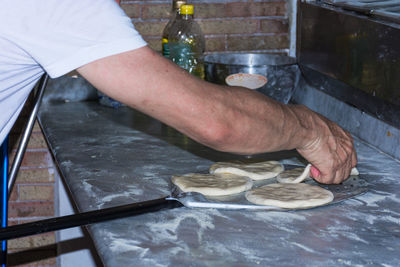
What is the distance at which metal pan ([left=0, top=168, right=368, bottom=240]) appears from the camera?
99 centimetres

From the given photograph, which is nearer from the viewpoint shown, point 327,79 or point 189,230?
point 189,230

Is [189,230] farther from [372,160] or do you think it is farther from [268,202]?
[372,160]

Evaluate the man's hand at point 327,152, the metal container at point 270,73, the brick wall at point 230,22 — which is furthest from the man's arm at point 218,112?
the brick wall at point 230,22

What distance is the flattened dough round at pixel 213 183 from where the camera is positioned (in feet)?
4.05

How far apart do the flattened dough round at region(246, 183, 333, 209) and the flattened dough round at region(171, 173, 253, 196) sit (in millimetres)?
36

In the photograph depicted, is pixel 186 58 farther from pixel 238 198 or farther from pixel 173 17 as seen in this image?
pixel 238 198

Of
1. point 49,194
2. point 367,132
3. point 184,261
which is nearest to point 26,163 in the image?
point 49,194

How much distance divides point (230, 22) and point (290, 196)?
1.33 meters

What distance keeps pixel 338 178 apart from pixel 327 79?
0.72 metres

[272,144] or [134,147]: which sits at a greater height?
[272,144]

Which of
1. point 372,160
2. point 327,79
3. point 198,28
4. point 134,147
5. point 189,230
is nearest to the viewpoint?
point 189,230

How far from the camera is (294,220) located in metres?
1.12

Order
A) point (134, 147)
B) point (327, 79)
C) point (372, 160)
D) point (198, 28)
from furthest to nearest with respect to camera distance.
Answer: point (198, 28) → point (327, 79) → point (134, 147) → point (372, 160)

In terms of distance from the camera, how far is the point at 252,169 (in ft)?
4.69
